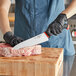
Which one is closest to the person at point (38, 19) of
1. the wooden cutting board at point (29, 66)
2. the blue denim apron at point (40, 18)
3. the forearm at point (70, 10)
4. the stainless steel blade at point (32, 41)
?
the blue denim apron at point (40, 18)

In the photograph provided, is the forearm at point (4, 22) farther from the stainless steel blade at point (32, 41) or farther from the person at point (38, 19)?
the stainless steel blade at point (32, 41)

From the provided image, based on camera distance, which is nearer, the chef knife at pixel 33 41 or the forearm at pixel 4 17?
the chef knife at pixel 33 41

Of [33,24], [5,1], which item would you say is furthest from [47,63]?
[5,1]

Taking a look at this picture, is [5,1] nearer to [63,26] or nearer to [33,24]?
[33,24]

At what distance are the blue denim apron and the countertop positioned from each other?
125 millimetres

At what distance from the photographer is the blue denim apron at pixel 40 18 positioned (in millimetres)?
1644

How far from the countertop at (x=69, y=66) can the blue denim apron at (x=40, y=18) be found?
13 centimetres

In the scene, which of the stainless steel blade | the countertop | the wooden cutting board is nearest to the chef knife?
the stainless steel blade

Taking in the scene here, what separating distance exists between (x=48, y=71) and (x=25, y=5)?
0.67m

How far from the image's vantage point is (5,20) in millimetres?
1649

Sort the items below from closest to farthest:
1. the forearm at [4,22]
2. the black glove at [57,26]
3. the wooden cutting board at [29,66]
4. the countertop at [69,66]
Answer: the wooden cutting board at [29,66] → the countertop at [69,66] → the black glove at [57,26] → the forearm at [4,22]

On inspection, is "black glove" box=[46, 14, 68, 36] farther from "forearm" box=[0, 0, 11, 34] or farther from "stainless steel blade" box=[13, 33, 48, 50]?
"forearm" box=[0, 0, 11, 34]

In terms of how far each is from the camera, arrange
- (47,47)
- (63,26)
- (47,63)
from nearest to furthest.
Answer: (47,63) → (63,26) → (47,47)

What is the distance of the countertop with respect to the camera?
4.22 feet
